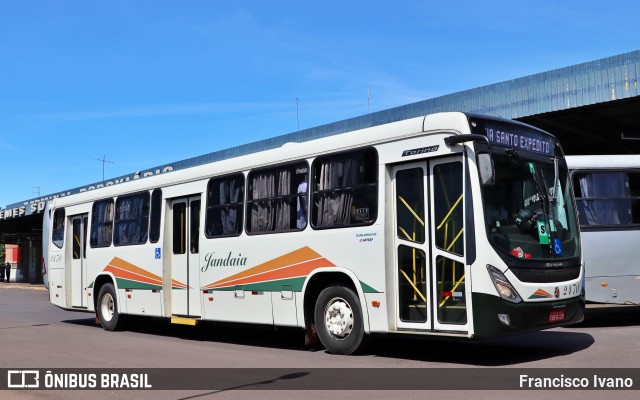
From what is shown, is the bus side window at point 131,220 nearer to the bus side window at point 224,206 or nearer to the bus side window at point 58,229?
the bus side window at point 224,206

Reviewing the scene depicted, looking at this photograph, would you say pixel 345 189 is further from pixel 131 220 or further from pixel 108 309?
pixel 108 309

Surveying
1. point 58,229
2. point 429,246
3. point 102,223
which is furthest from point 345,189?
point 58,229

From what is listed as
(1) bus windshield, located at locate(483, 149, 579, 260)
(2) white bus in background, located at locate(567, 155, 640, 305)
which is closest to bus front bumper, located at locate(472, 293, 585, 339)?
(1) bus windshield, located at locate(483, 149, 579, 260)

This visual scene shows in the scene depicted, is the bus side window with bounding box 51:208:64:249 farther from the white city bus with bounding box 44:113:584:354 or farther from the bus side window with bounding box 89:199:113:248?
the white city bus with bounding box 44:113:584:354

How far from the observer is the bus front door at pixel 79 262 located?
1666 cm

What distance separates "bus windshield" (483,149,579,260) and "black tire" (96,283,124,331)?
935cm

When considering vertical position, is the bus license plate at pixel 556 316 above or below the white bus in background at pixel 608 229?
below

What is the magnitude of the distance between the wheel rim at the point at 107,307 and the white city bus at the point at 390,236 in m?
2.75

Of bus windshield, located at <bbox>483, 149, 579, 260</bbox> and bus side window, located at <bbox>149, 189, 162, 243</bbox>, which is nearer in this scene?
bus windshield, located at <bbox>483, 149, 579, 260</bbox>

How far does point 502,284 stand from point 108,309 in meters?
10.1

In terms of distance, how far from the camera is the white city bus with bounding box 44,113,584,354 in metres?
8.75

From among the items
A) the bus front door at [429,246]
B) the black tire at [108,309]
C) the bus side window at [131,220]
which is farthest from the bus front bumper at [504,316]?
the black tire at [108,309]

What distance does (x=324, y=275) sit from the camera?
34.6 feet

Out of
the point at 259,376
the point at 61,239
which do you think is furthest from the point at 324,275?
the point at 61,239
